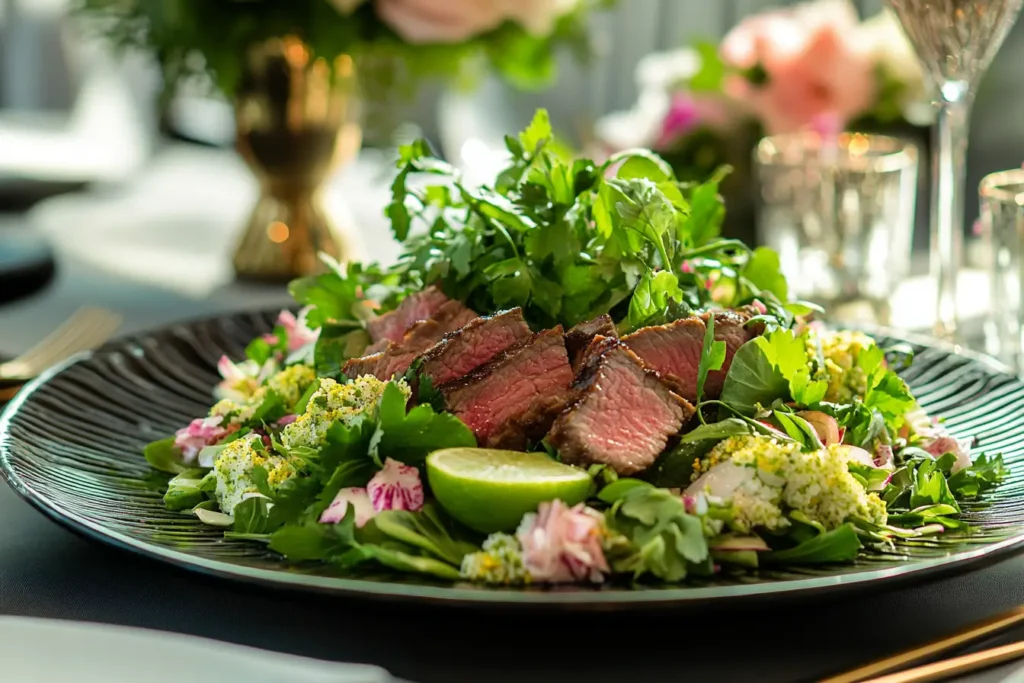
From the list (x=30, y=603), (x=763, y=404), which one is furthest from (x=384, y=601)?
(x=763, y=404)

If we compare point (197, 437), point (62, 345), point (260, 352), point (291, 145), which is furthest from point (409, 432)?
Answer: point (291, 145)

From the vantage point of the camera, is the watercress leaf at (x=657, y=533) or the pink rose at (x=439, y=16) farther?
the pink rose at (x=439, y=16)

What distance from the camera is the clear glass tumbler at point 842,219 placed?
261 centimetres

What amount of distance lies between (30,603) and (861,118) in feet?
8.38

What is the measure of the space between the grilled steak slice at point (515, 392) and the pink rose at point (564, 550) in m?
→ 0.28

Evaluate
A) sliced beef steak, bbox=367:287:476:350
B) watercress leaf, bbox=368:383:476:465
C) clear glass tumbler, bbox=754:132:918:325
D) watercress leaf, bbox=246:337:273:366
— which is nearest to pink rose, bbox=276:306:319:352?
watercress leaf, bbox=246:337:273:366

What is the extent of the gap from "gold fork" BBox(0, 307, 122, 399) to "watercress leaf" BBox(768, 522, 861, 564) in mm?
1357

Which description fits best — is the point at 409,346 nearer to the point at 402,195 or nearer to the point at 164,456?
the point at 402,195

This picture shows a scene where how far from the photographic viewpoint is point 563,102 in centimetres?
617

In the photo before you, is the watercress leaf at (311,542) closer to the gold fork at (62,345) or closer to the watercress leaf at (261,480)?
the watercress leaf at (261,480)

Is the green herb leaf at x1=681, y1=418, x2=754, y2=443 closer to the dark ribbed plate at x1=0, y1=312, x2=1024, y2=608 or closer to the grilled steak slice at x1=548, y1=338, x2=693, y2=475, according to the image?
the grilled steak slice at x1=548, y1=338, x2=693, y2=475

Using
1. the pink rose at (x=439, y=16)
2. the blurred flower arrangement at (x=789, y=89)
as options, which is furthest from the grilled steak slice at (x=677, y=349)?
the blurred flower arrangement at (x=789, y=89)

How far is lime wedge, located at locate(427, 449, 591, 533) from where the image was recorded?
1.26 m

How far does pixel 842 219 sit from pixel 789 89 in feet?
2.03
